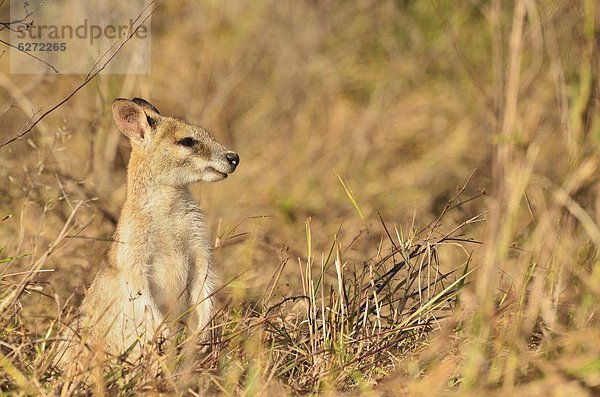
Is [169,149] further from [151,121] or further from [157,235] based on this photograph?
[157,235]

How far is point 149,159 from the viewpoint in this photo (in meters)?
5.76

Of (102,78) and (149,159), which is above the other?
(102,78)

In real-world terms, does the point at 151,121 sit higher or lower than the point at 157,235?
higher

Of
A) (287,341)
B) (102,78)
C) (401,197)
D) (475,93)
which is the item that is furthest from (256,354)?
(475,93)

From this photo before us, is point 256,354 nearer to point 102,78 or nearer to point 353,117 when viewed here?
point 102,78

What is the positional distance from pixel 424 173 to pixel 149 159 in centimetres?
459

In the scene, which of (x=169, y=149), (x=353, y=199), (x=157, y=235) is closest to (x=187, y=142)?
(x=169, y=149)

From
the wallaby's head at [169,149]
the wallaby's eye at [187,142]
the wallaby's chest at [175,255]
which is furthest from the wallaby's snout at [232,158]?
the wallaby's chest at [175,255]

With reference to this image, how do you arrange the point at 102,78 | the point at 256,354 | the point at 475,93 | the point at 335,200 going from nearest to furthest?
1. the point at 256,354
2. the point at 102,78
3. the point at 335,200
4. the point at 475,93

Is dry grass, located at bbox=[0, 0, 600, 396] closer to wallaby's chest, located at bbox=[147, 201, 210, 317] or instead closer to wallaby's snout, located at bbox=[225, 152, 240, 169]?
wallaby's chest, located at bbox=[147, 201, 210, 317]

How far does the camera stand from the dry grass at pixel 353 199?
4105 millimetres

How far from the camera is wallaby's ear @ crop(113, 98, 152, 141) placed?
579cm

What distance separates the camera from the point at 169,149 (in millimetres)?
5809

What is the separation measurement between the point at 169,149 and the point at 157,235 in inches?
22.5
